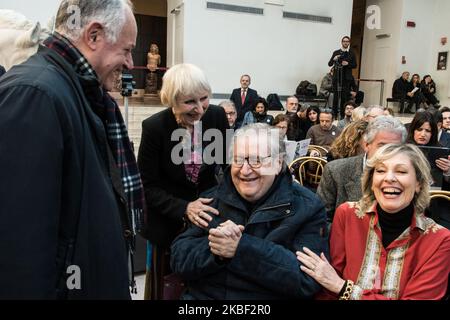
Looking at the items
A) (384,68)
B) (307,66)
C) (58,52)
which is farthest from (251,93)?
(58,52)

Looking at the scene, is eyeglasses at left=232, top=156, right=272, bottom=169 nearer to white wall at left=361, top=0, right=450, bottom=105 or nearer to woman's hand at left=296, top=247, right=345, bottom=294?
woman's hand at left=296, top=247, right=345, bottom=294

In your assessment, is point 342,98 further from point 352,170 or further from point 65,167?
point 65,167

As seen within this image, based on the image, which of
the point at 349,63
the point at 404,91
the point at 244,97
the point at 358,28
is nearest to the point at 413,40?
the point at 404,91

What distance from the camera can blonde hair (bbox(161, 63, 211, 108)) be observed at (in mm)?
1682

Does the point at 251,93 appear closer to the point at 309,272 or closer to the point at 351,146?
the point at 351,146

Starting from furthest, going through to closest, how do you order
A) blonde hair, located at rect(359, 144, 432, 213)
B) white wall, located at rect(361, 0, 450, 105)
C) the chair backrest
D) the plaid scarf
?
white wall, located at rect(361, 0, 450, 105), the chair backrest, blonde hair, located at rect(359, 144, 432, 213), the plaid scarf

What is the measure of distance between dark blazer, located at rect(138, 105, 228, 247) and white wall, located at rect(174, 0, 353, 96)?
8.75m

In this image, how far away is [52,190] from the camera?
814mm

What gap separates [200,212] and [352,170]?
946mm

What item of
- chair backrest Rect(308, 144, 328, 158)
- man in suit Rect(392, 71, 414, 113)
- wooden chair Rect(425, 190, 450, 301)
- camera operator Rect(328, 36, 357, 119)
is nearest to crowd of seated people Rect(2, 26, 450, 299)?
wooden chair Rect(425, 190, 450, 301)
